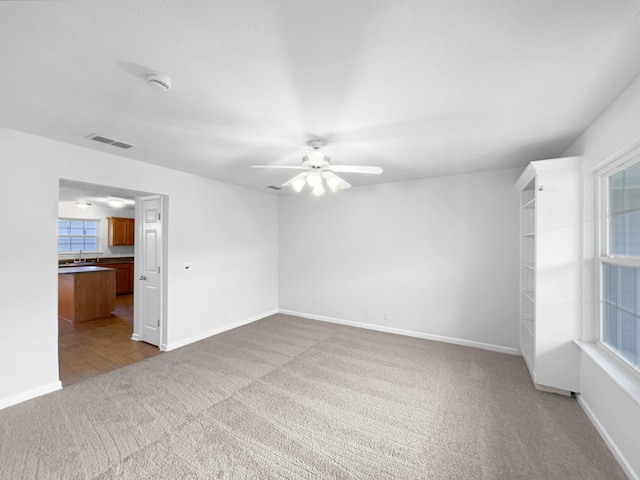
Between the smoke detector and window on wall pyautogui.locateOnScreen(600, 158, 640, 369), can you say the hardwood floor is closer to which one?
the smoke detector

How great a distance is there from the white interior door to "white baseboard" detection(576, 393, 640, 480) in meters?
4.60

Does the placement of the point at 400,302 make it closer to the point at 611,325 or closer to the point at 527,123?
the point at 611,325

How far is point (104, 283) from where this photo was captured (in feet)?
18.0

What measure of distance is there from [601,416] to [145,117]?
167 inches

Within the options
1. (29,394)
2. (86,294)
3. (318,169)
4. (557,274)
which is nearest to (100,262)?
(86,294)

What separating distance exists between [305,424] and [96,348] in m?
3.33

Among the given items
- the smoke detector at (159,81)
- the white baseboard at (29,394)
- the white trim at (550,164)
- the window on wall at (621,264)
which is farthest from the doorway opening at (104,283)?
the window on wall at (621,264)

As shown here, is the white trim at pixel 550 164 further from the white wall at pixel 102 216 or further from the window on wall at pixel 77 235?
the window on wall at pixel 77 235

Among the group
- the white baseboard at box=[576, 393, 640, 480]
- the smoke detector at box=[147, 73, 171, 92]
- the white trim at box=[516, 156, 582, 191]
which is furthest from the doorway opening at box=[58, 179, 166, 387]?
the white baseboard at box=[576, 393, 640, 480]

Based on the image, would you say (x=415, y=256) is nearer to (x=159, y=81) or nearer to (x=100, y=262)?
(x=159, y=81)

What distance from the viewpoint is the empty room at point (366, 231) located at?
1402 mm

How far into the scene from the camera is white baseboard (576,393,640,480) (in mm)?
1738

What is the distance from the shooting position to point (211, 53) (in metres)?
1.48

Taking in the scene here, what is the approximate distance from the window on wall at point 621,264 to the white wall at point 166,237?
4570 mm
